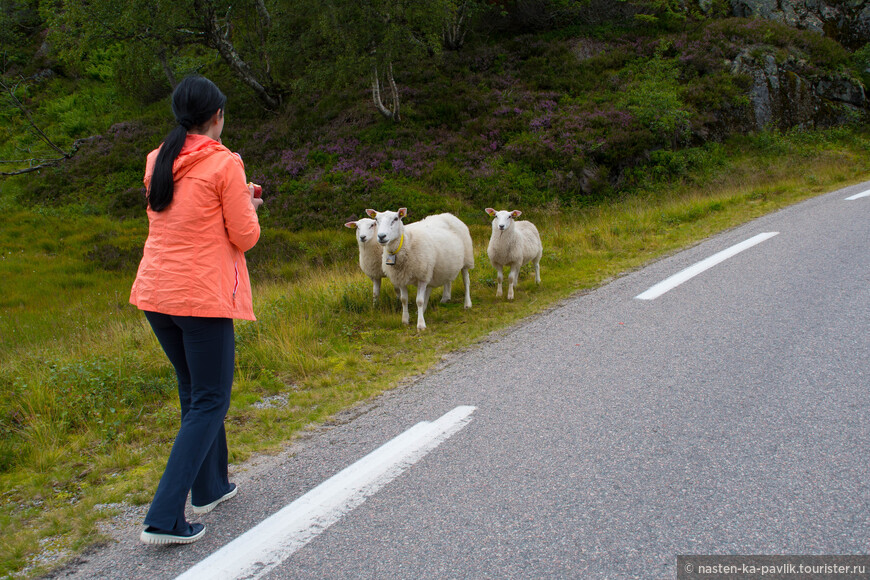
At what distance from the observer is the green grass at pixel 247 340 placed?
383cm

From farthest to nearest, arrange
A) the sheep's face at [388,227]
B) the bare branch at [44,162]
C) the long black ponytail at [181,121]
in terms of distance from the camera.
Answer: the bare branch at [44,162]
the sheep's face at [388,227]
the long black ponytail at [181,121]

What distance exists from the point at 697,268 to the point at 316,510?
22.0ft

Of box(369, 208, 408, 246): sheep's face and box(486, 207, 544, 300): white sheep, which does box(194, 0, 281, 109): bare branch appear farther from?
box(369, 208, 408, 246): sheep's face

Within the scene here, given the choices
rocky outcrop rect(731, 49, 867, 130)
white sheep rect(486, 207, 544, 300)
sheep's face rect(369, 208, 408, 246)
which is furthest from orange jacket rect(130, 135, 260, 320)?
rocky outcrop rect(731, 49, 867, 130)

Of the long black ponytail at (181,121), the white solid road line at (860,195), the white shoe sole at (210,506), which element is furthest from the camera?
the white solid road line at (860,195)

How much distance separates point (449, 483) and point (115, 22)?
21437mm

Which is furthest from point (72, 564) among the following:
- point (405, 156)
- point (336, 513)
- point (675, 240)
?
point (405, 156)

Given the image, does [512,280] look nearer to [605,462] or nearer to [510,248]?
[510,248]

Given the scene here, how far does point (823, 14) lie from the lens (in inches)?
977

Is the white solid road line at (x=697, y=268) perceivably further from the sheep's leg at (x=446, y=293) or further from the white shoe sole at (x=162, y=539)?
the white shoe sole at (x=162, y=539)

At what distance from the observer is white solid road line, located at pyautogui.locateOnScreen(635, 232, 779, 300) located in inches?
280

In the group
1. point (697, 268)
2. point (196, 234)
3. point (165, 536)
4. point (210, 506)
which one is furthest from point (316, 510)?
point (697, 268)

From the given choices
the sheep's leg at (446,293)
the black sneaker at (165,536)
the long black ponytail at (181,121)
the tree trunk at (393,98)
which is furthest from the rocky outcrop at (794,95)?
the black sneaker at (165,536)

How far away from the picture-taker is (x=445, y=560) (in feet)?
8.55
